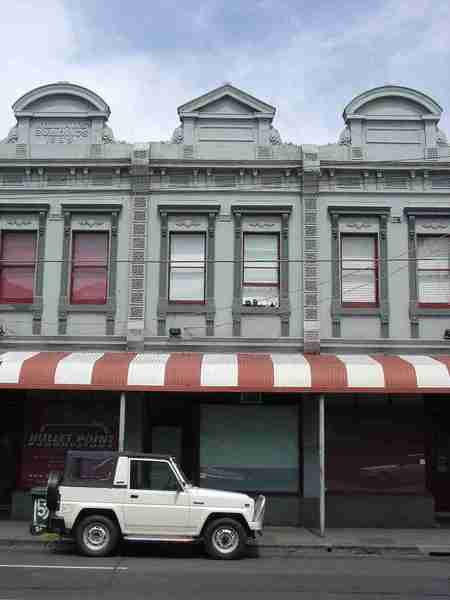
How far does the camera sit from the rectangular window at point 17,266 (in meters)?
17.5

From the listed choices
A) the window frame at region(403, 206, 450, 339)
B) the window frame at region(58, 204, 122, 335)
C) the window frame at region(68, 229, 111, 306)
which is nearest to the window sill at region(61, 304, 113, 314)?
Result: the window frame at region(58, 204, 122, 335)

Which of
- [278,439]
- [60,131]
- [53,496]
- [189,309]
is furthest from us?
[60,131]

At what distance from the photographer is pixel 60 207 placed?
1766cm

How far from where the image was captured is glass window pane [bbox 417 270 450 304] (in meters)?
17.3

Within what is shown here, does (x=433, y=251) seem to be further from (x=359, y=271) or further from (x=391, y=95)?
(x=391, y=95)

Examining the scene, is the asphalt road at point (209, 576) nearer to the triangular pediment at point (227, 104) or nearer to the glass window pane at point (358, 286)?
the glass window pane at point (358, 286)

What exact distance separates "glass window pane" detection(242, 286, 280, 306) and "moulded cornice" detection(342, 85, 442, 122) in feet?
15.4

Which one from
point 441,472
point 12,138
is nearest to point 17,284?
point 12,138

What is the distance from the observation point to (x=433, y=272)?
685 inches

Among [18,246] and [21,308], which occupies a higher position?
[18,246]

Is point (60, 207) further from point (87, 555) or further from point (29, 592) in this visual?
point (29, 592)

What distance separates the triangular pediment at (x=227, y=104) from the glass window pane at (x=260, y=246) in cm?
300

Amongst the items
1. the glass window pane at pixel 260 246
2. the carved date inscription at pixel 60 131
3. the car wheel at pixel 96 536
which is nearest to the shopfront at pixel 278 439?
the glass window pane at pixel 260 246

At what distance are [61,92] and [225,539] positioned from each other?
11.5 metres
